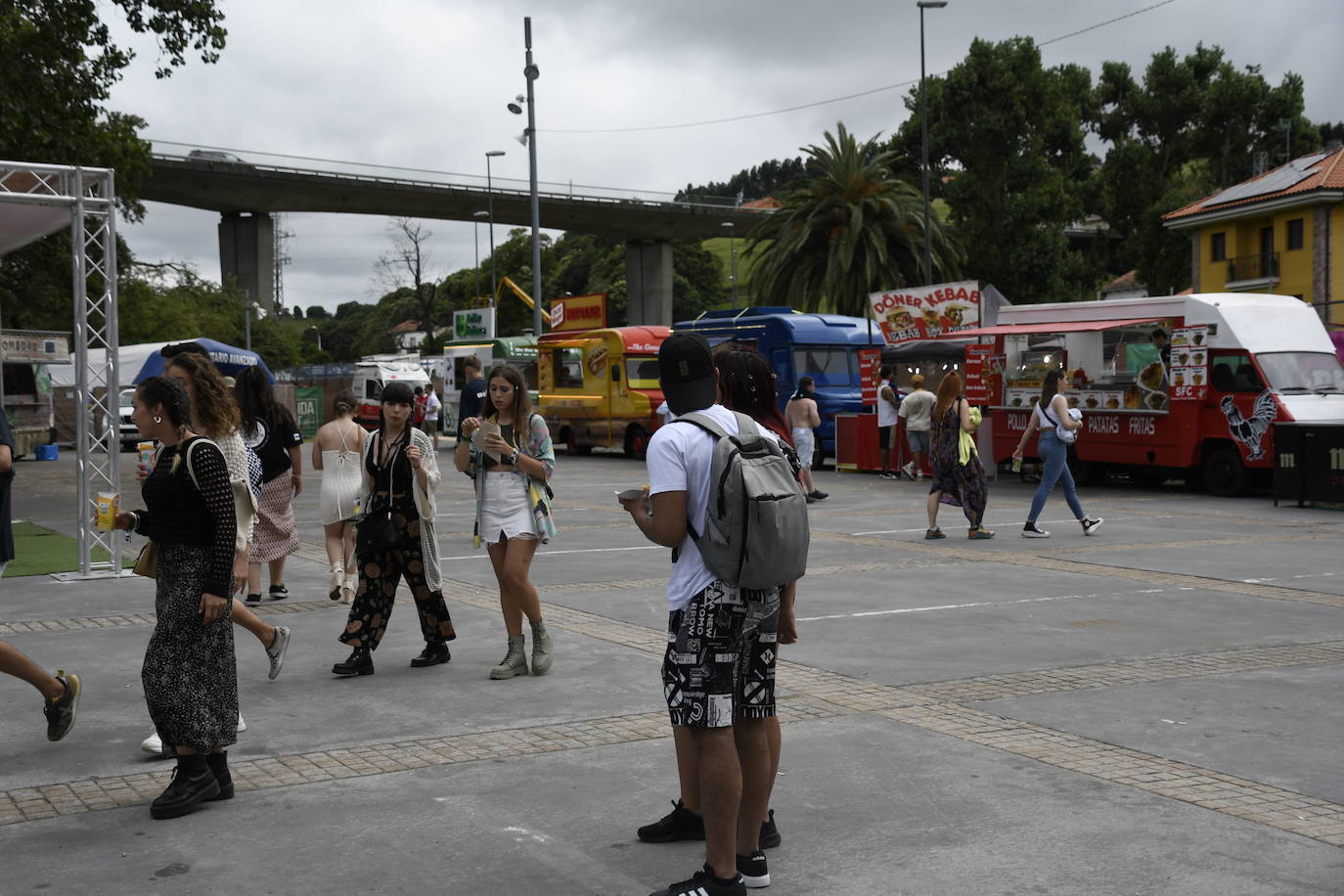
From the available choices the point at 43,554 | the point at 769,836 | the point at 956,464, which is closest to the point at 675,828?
the point at 769,836

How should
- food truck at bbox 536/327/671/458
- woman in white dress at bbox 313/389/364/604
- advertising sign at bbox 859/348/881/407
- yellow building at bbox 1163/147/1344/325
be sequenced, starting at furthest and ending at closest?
yellow building at bbox 1163/147/1344/325 → food truck at bbox 536/327/671/458 → advertising sign at bbox 859/348/881/407 → woman in white dress at bbox 313/389/364/604

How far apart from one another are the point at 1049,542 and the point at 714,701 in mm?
10413

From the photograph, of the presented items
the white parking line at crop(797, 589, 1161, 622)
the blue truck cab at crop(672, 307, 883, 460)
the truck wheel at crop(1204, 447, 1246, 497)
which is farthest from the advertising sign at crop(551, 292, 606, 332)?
the white parking line at crop(797, 589, 1161, 622)

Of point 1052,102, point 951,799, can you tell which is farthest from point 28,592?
point 1052,102

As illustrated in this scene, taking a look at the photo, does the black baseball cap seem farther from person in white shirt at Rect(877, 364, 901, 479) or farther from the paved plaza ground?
person in white shirt at Rect(877, 364, 901, 479)

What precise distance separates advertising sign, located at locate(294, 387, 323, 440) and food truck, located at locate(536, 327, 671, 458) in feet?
55.0

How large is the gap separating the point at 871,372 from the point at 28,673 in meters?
20.3

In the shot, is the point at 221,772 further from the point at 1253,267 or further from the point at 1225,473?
the point at 1253,267

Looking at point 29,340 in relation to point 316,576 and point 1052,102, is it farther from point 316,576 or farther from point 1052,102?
point 1052,102

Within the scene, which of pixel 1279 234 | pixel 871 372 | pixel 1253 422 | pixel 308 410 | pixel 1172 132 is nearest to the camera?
pixel 1253 422

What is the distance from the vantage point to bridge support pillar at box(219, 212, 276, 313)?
199ft

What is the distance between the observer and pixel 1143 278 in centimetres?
5988

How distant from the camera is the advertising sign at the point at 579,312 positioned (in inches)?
1431

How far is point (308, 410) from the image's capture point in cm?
4931
